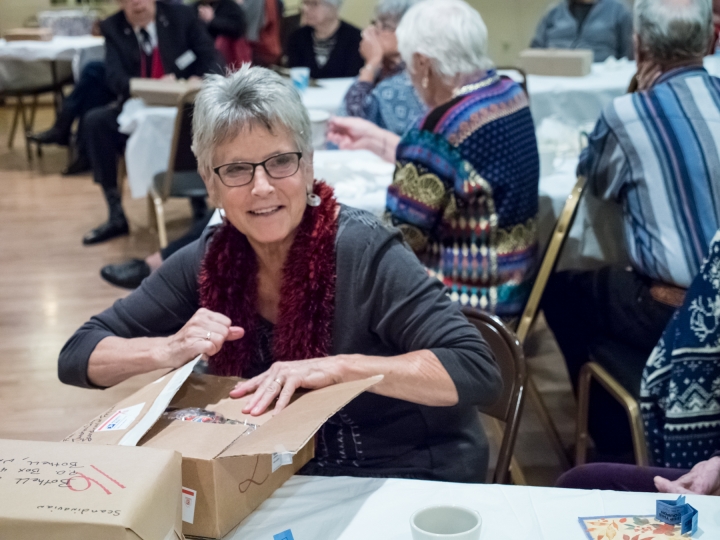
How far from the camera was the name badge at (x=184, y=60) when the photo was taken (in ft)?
15.5

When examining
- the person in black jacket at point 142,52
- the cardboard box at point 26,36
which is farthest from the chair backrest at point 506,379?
the cardboard box at point 26,36

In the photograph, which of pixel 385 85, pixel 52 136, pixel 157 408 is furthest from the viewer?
pixel 52 136

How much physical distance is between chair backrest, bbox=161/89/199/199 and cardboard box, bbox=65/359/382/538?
2320mm

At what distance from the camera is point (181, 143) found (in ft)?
12.2

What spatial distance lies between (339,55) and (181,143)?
5.20 ft

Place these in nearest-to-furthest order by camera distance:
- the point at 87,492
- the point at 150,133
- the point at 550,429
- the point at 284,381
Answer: the point at 87,492 < the point at 284,381 < the point at 550,429 < the point at 150,133

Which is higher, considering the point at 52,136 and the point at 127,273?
the point at 52,136

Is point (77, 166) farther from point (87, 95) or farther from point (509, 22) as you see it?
point (509, 22)

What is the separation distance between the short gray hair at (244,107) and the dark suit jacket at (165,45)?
11.0ft

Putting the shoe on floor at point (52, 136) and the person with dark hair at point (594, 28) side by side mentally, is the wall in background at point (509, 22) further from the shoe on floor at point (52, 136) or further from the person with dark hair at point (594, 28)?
the shoe on floor at point (52, 136)

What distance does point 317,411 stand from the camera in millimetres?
1132

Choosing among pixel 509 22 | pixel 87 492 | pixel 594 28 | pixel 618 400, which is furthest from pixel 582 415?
pixel 509 22

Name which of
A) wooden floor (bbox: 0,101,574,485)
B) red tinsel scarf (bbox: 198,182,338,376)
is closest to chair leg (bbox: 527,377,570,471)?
wooden floor (bbox: 0,101,574,485)

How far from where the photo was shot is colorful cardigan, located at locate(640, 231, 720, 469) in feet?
5.25
